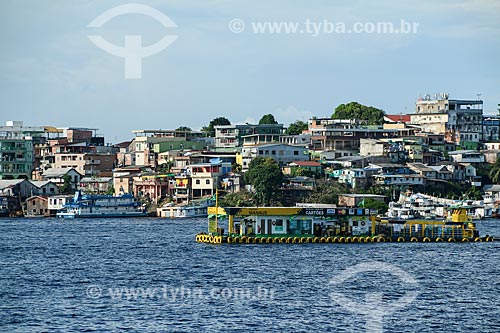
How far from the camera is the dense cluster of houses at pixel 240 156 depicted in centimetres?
9581

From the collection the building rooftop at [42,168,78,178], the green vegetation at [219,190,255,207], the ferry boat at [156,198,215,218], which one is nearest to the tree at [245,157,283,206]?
the green vegetation at [219,190,255,207]

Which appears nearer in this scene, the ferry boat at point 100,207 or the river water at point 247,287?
the river water at point 247,287

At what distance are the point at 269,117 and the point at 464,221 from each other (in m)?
65.8

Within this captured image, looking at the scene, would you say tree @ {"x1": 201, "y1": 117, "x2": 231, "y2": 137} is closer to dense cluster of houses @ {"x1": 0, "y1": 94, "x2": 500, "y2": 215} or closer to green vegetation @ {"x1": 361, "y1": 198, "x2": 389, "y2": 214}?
dense cluster of houses @ {"x1": 0, "y1": 94, "x2": 500, "y2": 215}

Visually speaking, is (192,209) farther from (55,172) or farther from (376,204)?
(55,172)

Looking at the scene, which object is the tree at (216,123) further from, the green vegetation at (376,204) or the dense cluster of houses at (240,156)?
the green vegetation at (376,204)

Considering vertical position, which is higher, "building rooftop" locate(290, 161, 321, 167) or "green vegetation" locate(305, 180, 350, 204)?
"building rooftop" locate(290, 161, 321, 167)

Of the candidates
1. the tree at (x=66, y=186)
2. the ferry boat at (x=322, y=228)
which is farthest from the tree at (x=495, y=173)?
the tree at (x=66, y=186)

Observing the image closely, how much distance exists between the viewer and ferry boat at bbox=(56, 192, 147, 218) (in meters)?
92.3

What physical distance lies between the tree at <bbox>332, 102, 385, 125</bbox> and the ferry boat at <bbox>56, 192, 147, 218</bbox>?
40.4 metres

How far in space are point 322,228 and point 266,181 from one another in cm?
3047

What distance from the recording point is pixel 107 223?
84438 millimetres

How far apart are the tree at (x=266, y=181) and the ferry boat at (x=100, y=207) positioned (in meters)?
11.2

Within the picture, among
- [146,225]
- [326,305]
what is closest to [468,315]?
[326,305]
